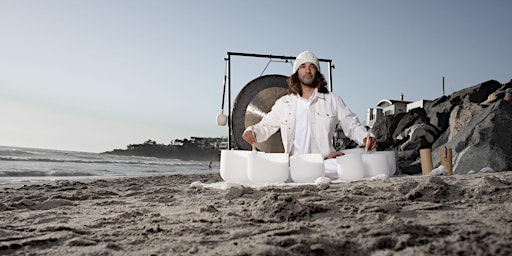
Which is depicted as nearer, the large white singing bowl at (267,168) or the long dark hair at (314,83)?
the large white singing bowl at (267,168)

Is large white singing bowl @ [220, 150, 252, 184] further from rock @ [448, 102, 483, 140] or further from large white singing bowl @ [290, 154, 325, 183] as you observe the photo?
rock @ [448, 102, 483, 140]

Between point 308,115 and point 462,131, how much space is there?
2.31 metres

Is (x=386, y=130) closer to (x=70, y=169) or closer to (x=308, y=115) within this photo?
(x=308, y=115)

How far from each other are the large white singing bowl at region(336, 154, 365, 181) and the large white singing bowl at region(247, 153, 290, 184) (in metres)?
0.49

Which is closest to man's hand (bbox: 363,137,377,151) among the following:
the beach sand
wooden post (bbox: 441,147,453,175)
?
wooden post (bbox: 441,147,453,175)

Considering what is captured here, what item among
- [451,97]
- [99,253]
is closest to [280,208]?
[99,253]

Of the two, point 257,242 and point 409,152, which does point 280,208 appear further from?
point 409,152

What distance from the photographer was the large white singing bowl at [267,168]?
11.3 ft

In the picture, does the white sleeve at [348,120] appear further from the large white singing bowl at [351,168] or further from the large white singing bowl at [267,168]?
the large white singing bowl at [267,168]

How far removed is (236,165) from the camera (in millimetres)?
3568

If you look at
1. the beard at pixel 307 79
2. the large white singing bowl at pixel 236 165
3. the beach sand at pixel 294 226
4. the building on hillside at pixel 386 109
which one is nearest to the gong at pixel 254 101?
the beard at pixel 307 79

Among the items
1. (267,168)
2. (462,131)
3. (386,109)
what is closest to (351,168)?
(267,168)

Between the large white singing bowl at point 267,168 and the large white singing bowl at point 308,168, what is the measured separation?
0.34ft

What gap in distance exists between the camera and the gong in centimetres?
702
